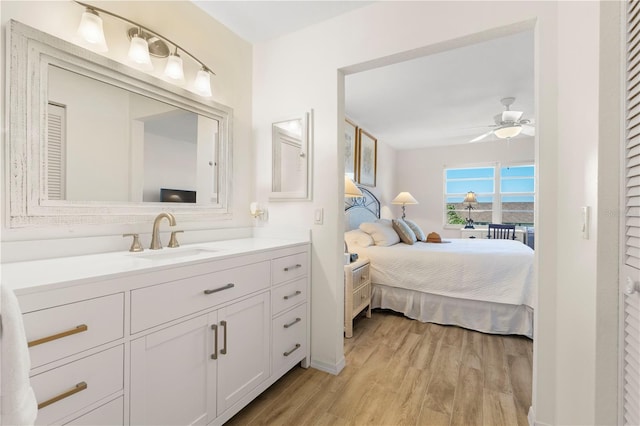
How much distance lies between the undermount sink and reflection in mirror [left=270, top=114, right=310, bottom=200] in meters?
0.72

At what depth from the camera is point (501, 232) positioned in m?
5.45

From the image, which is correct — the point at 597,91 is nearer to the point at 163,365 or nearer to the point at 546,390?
the point at 546,390

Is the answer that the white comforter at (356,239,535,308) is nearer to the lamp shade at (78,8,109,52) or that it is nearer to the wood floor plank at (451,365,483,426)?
the wood floor plank at (451,365,483,426)

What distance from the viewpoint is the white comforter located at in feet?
8.91

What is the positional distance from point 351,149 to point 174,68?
9.47 feet

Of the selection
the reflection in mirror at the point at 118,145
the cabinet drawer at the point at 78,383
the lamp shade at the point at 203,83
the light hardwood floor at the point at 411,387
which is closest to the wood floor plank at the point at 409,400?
the light hardwood floor at the point at 411,387

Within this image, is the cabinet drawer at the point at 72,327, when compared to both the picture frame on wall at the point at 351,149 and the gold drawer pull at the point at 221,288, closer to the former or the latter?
the gold drawer pull at the point at 221,288

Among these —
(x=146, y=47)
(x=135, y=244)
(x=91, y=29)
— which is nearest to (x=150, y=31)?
(x=146, y=47)

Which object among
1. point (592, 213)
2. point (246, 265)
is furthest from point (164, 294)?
point (592, 213)

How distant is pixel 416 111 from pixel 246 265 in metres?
3.53

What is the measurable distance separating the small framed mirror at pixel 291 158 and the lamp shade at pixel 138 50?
0.94 m

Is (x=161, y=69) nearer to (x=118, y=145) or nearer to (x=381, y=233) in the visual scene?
(x=118, y=145)

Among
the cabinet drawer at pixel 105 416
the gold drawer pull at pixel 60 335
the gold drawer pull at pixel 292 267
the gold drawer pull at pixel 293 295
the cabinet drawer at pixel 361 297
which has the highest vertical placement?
the gold drawer pull at pixel 292 267

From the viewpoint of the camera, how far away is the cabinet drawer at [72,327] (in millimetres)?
861
